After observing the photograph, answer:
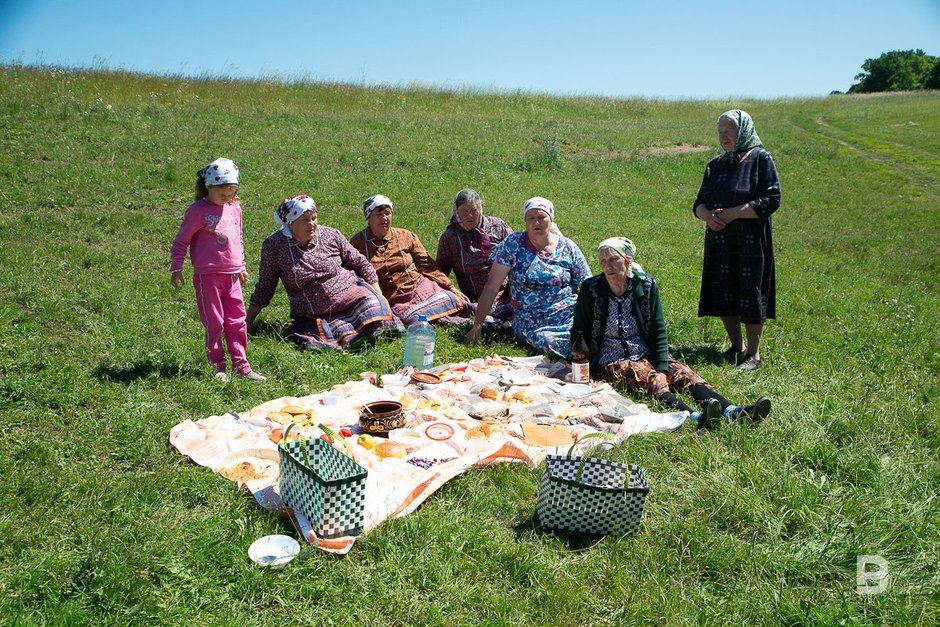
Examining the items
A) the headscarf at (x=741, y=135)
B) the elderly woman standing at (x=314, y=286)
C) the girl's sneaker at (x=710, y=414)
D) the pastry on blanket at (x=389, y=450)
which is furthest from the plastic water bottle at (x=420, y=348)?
the headscarf at (x=741, y=135)

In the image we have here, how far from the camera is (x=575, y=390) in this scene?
539 centimetres

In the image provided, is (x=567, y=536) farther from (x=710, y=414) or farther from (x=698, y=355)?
(x=698, y=355)

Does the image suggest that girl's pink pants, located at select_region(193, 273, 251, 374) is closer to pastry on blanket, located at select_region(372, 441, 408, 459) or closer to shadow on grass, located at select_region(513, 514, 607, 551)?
pastry on blanket, located at select_region(372, 441, 408, 459)

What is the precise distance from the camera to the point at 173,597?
9.37ft

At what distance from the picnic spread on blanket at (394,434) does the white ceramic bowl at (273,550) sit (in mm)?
87

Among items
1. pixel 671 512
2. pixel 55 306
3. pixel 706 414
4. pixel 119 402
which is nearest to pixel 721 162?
pixel 706 414

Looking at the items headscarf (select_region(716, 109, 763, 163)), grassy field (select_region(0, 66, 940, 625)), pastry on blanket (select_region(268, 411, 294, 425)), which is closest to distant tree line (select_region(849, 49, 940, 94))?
grassy field (select_region(0, 66, 940, 625))

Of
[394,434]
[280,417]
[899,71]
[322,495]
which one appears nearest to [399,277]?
[280,417]

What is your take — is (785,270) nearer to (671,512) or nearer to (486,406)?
(486,406)

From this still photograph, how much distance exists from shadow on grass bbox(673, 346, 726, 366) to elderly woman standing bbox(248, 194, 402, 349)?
2.60m

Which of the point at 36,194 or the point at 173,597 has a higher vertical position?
the point at 36,194

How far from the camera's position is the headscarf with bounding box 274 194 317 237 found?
6.21 m

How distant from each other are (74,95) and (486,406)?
Result: 15.4 metres

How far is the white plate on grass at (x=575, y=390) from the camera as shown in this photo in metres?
5.31
